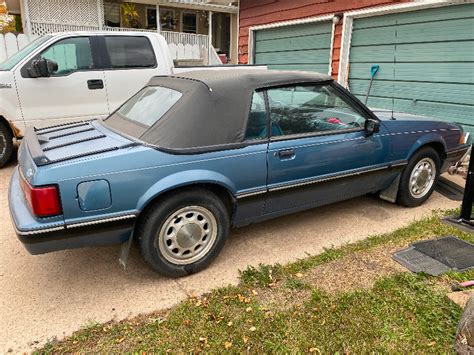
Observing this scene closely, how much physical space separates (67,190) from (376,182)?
10.2 ft

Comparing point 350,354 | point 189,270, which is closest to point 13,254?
point 189,270

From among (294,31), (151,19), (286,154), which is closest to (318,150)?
(286,154)

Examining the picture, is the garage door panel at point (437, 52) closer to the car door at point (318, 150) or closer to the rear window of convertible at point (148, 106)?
the car door at point (318, 150)

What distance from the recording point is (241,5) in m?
11.6

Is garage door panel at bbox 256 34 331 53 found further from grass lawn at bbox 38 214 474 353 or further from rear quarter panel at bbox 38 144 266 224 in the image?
grass lawn at bbox 38 214 474 353

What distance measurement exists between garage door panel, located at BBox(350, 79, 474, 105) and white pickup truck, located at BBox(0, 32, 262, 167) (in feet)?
13.8

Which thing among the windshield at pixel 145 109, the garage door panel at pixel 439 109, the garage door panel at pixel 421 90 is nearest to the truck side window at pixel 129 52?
the windshield at pixel 145 109

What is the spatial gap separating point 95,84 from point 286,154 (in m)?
3.98

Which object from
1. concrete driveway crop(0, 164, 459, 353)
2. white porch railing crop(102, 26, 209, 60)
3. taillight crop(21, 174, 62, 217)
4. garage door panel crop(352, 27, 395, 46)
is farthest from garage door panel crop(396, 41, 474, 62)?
white porch railing crop(102, 26, 209, 60)

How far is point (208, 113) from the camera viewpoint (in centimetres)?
296

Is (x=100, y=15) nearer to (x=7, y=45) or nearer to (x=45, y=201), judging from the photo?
(x=7, y=45)

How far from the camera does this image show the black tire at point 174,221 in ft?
9.04

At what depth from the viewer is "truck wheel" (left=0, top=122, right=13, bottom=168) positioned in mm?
5703

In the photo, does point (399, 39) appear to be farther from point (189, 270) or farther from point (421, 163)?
point (189, 270)
